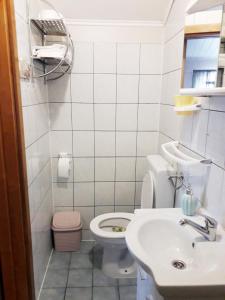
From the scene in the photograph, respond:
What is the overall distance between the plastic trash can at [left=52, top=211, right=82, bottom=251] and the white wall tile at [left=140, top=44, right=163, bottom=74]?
4.85ft

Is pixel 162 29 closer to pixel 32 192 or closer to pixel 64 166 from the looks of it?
pixel 64 166

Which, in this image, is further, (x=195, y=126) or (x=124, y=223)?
(x=124, y=223)

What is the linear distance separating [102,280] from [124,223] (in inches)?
18.9

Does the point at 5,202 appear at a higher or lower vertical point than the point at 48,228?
higher

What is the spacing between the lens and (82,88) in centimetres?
215

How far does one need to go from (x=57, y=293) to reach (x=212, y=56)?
1.86 meters

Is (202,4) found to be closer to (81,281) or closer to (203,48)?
(203,48)

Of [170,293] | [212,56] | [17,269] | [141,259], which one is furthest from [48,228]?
[212,56]

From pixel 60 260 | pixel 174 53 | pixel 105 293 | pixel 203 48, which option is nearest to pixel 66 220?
pixel 60 260

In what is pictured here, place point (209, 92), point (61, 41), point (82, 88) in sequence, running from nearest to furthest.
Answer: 1. point (209, 92)
2. point (61, 41)
3. point (82, 88)

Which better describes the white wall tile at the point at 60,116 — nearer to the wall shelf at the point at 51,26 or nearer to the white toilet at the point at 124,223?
the wall shelf at the point at 51,26

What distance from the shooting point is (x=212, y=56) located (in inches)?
44.7

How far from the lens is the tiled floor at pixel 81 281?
181 cm

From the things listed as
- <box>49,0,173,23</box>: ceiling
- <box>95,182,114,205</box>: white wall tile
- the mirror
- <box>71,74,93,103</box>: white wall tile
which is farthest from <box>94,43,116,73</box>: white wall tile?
<box>95,182,114,205</box>: white wall tile
